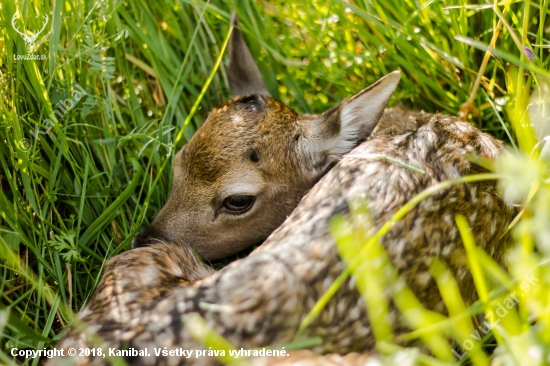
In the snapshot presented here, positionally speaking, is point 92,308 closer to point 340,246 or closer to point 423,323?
point 340,246

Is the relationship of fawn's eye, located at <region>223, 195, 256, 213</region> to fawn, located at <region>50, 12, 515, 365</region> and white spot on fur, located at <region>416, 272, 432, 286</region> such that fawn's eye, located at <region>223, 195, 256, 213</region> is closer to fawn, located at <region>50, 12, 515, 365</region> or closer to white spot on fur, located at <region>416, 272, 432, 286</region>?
fawn, located at <region>50, 12, 515, 365</region>

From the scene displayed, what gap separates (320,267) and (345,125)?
121 centimetres

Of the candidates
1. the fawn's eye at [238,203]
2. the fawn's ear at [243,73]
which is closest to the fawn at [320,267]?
the fawn's eye at [238,203]

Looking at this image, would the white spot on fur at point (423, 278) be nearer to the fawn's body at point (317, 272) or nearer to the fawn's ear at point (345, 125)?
the fawn's body at point (317, 272)

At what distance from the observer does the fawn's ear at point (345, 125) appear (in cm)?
323

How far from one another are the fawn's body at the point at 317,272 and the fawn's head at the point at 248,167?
1.47 ft

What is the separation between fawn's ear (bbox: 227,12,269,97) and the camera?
402cm

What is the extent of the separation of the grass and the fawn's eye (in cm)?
41

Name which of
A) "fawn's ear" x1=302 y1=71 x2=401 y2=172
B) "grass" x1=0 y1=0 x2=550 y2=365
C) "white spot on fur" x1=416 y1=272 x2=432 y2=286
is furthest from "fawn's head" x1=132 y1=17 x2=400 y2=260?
"white spot on fur" x1=416 y1=272 x2=432 y2=286

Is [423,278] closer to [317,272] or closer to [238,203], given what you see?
[317,272]

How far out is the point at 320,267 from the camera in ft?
7.79

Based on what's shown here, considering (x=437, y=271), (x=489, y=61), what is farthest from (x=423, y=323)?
(x=489, y=61)

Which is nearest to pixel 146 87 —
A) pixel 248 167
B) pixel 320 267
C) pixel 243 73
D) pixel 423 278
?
pixel 243 73

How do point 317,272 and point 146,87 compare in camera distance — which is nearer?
point 317,272
